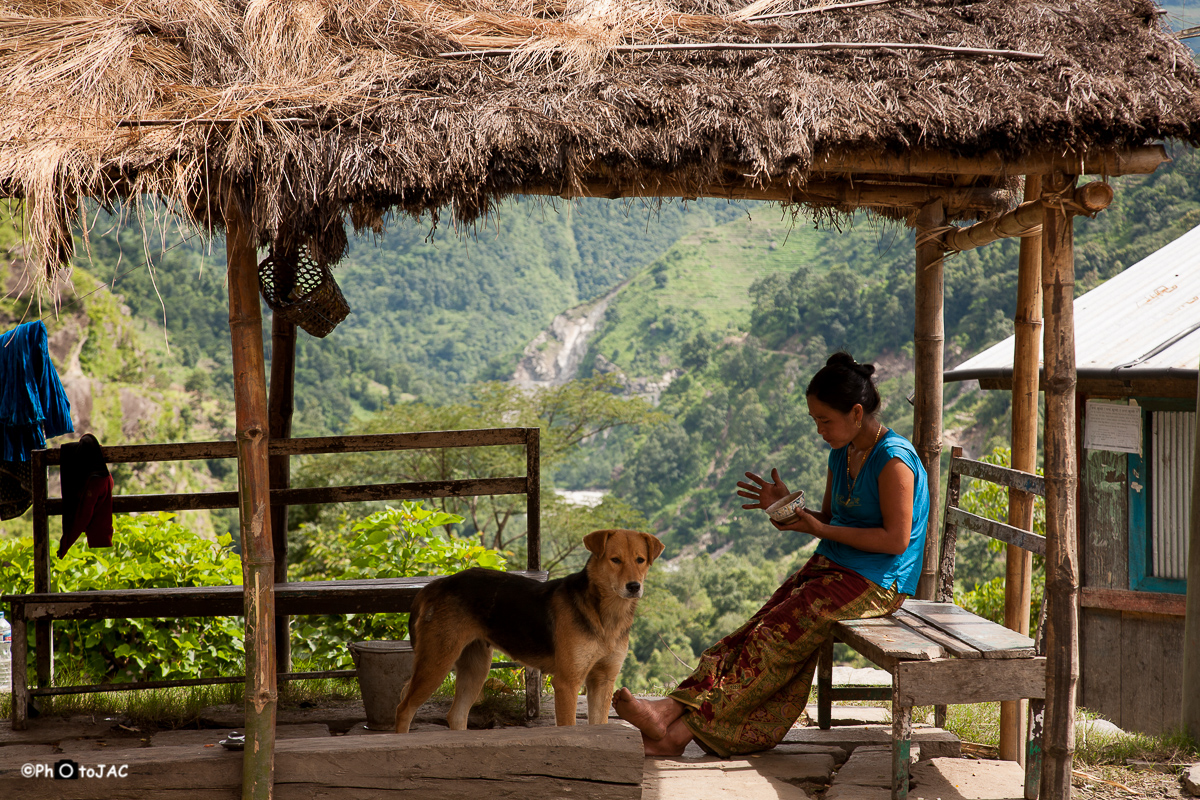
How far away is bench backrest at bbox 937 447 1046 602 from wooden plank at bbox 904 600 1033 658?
0.24m

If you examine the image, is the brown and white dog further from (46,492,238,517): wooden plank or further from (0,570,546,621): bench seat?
(46,492,238,517): wooden plank

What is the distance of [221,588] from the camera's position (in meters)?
5.20

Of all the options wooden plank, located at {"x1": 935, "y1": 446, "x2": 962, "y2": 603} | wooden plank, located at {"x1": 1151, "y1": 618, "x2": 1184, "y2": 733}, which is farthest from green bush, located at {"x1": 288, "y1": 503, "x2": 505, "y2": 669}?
wooden plank, located at {"x1": 1151, "y1": 618, "x2": 1184, "y2": 733}

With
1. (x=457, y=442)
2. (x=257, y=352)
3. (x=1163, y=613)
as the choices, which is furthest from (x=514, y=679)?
(x=1163, y=613)

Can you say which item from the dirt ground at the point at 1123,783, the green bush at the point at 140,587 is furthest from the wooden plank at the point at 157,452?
the dirt ground at the point at 1123,783

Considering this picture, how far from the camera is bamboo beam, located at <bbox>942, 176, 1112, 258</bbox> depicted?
3.71 m

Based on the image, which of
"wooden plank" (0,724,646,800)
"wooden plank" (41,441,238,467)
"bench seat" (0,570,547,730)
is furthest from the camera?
"wooden plank" (41,441,238,467)

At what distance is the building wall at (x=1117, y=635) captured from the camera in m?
7.07

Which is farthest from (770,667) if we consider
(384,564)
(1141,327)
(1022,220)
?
(1141,327)

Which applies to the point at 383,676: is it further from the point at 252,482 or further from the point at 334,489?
the point at 252,482

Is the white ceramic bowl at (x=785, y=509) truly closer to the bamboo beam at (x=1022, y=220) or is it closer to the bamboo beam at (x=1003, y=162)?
the bamboo beam at (x=1003, y=162)

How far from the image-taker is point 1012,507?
15.2 ft

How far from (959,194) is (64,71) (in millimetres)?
4347

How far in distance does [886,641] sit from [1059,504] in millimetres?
953
